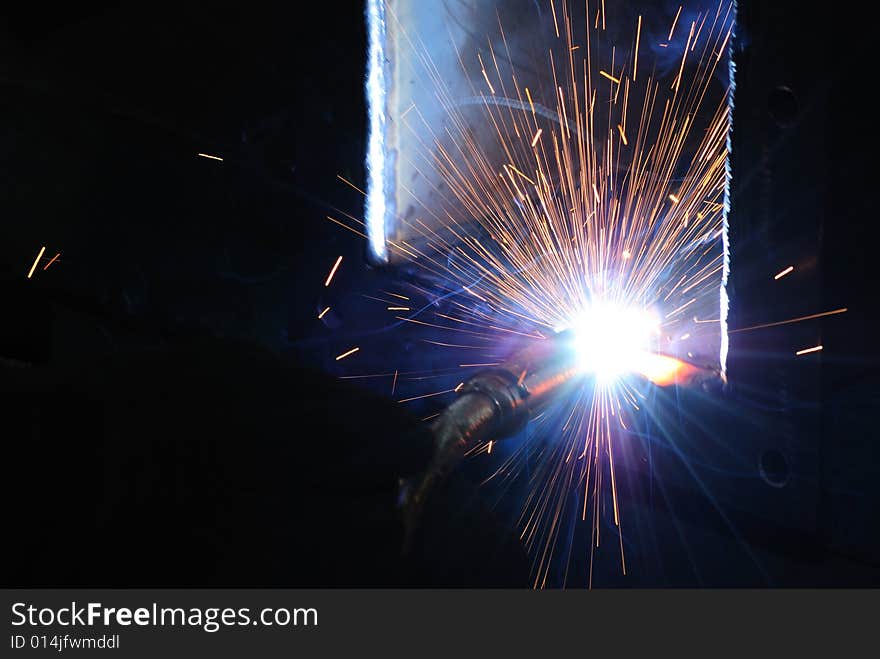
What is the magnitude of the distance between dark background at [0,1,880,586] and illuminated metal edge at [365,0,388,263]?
0.02 m

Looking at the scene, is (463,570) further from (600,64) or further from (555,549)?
(600,64)

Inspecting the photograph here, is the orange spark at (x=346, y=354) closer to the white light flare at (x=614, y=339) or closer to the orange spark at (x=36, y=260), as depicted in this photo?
the white light flare at (x=614, y=339)

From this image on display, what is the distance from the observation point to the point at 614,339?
1250mm

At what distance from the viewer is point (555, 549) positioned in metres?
1.09

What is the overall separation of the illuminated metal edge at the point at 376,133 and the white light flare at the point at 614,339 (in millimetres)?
410

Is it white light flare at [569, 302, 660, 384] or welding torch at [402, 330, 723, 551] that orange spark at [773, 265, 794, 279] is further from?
white light flare at [569, 302, 660, 384]

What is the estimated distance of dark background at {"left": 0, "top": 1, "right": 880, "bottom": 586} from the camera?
69 centimetres

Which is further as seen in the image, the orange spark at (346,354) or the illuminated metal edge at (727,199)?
the orange spark at (346,354)

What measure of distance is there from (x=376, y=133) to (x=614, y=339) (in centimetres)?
63

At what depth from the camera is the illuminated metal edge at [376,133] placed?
3.09 ft

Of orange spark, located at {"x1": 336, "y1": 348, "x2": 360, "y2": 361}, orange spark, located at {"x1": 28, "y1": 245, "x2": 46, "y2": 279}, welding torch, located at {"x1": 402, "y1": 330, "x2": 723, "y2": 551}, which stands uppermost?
orange spark, located at {"x1": 28, "y1": 245, "x2": 46, "y2": 279}

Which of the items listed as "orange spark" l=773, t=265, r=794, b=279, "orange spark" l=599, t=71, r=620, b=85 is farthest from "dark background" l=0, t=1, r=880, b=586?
"orange spark" l=599, t=71, r=620, b=85

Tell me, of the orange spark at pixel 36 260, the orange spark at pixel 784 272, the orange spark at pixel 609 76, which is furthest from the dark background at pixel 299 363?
the orange spark at pixel 609 76

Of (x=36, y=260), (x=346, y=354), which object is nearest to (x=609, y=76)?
(x=346, y=354)
